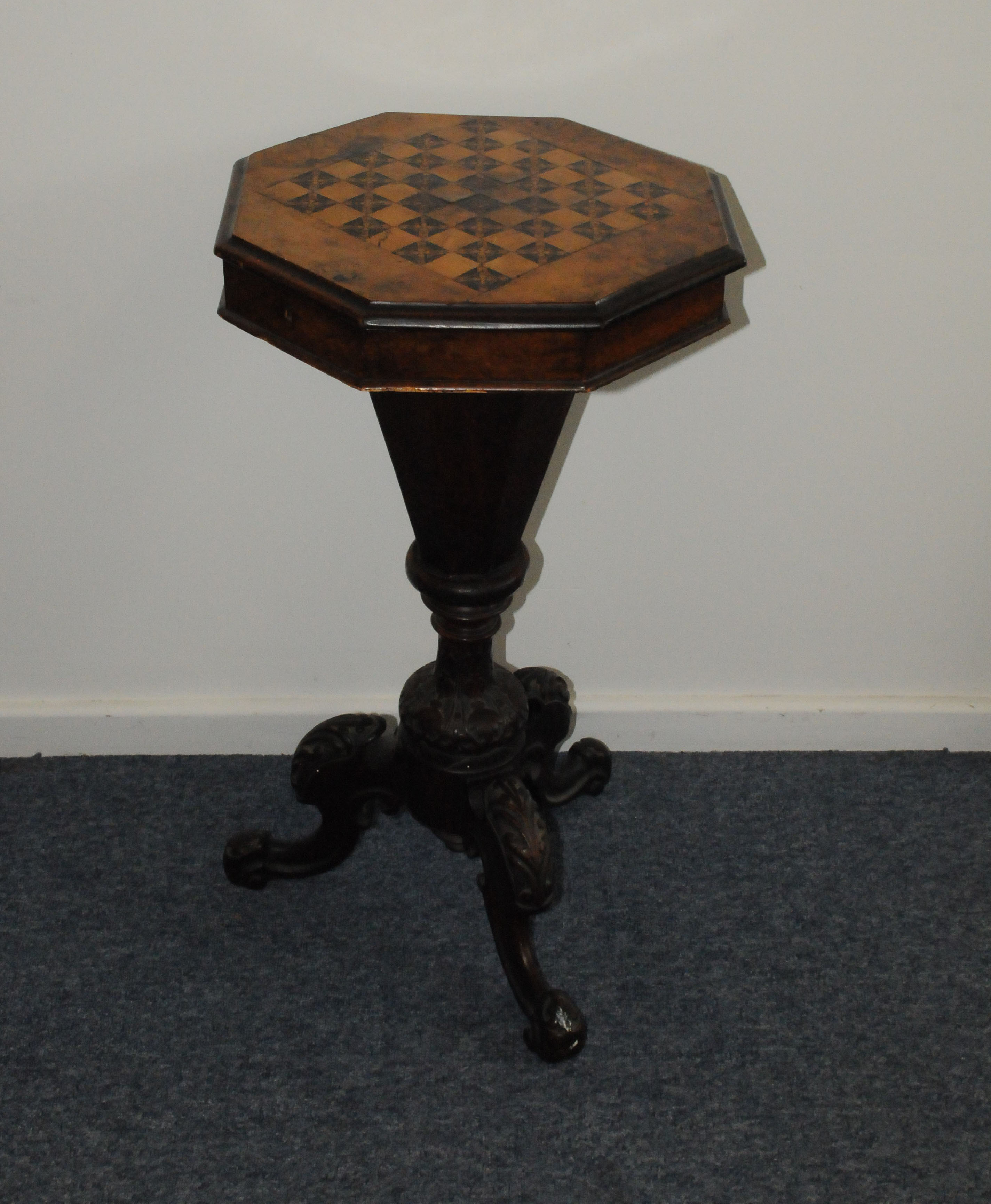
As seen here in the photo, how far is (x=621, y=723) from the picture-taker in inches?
81.7

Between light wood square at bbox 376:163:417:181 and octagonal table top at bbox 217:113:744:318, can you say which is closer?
octagonal table top at bbox 217:113:744:318

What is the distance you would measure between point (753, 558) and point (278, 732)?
83 cm

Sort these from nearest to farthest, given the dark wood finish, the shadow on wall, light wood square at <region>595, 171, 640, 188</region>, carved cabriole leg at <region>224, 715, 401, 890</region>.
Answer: the dark wood finish < light wood square at <region>595, 171, 640, 188</region> < the shadow on wall < carved cabriole leg at <region>224, 715, 401, 890</region>

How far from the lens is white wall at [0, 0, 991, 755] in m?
1.48

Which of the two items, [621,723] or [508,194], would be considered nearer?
[508,194]

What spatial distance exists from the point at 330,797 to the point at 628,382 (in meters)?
0.73

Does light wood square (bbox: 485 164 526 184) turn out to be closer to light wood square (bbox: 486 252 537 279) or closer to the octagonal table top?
the octagonal table top

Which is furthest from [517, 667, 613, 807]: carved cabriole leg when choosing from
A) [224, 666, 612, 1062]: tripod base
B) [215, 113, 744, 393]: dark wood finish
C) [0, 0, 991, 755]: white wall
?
[215, 113, 744, 393]: dark wood finish

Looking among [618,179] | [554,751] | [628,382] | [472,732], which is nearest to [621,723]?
[554,751]

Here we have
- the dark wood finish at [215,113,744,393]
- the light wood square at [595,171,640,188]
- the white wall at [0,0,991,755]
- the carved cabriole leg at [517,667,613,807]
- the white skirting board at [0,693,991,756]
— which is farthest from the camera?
the white skirting board at [0,693,991,756]

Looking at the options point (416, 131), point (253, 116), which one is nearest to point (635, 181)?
point (416, 131)

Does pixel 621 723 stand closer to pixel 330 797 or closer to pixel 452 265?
pixel 330 797

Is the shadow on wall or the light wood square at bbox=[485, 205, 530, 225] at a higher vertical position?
the light wood square at bbox=[485, 205, 530, 225]

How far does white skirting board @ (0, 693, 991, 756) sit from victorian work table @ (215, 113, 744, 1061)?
28cm
